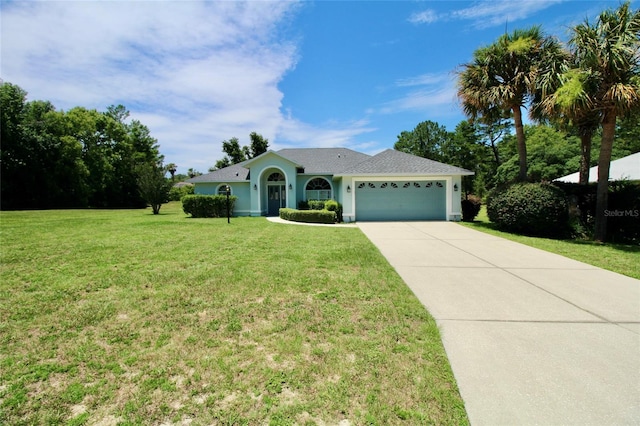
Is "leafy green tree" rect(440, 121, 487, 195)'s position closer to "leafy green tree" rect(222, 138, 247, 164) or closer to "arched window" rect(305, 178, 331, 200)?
"arched window" rect(305, 178, 331, 200)

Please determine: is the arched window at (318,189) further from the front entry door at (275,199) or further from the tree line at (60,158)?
the tree line at (60,158)

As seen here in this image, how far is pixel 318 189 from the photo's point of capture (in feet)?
69.9

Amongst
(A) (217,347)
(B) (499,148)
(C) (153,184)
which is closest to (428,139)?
(B) (499,148)

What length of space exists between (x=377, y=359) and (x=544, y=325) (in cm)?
250

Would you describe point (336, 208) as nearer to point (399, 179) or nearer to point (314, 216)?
point (314, 216)

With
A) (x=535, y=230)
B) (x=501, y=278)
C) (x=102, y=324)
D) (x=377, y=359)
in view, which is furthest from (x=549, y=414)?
(x=535, y=230)

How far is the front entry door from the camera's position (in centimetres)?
2205

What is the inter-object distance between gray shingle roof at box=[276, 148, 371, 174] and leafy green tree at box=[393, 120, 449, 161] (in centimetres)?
2510

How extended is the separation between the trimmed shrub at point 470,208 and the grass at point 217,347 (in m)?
12.7

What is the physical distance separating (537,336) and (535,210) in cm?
943

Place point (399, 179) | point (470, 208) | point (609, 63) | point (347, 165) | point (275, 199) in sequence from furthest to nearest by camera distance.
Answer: point (275, 199)
point (347, 165)
point (399, 179)
point (470, 208)
point (609, 63)

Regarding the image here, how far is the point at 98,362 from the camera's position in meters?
2.95

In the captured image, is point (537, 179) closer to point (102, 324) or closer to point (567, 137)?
point (102, 324)

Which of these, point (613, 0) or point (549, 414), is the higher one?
point (613, 0)
